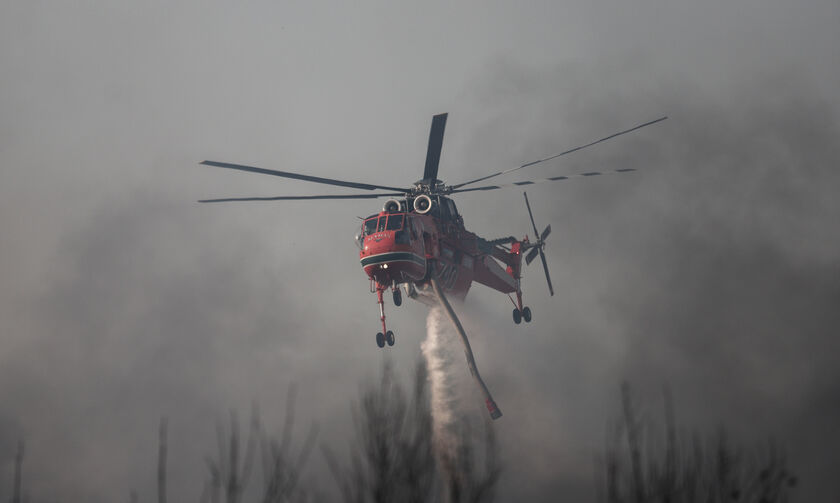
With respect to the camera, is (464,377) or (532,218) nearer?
(464,377)

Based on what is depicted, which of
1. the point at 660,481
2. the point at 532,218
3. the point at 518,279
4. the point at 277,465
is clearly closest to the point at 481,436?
the point at 518,279

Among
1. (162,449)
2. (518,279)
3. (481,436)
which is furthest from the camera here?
(518,279)

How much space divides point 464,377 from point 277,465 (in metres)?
36.4

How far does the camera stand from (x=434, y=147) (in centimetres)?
4997

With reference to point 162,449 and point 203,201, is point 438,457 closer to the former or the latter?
point 203,201

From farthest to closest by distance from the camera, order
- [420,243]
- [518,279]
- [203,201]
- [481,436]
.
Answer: [518,279]
[481,436]
[420,243]
[203,201]

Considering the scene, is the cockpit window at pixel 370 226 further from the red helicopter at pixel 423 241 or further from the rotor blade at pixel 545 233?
the rotor blade at pixel 545 233

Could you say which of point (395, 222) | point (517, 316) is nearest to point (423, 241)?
point (395, 222)

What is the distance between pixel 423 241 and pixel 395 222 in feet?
6.66

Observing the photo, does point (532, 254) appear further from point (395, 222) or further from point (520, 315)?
point (395, 222)

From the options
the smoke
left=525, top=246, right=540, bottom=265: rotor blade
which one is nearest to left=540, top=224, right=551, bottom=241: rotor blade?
left=525, top=246, right=540, bottom=265: rotor blade

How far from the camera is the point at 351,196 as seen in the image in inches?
1881

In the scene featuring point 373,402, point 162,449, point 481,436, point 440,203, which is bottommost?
point 162,449

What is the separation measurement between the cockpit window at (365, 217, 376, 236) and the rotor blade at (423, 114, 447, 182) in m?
5.10
